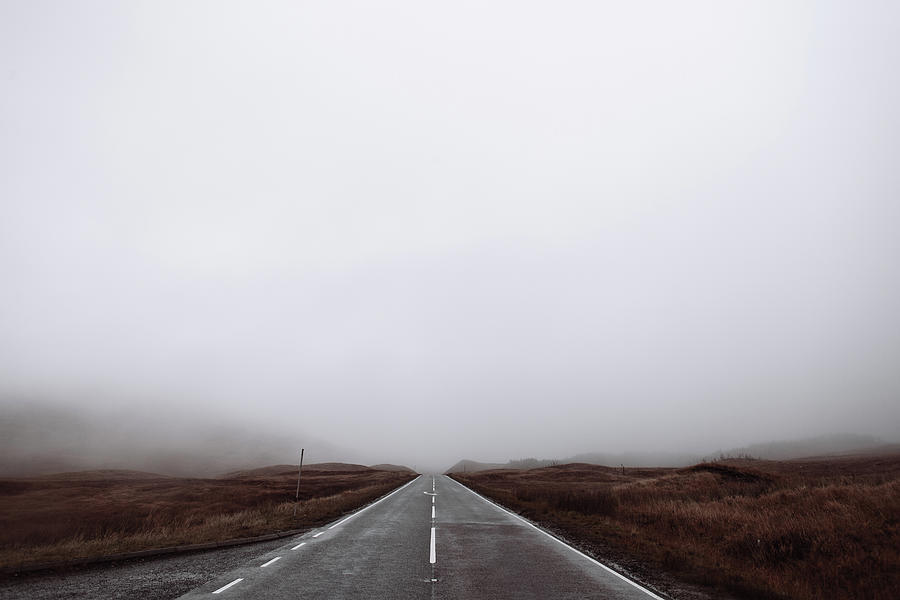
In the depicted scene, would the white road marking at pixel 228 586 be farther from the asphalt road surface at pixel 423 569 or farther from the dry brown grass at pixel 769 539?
the dry brown grass at pixel 769 539

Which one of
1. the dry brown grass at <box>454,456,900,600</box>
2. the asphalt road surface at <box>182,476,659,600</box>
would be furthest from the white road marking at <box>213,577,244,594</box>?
the dry brown grass at <box>454,456,900,600</box>

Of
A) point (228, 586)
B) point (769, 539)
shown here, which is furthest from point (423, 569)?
point (769, 539)

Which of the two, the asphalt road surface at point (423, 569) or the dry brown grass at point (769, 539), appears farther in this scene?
the dry brown grass at point (769, 539)

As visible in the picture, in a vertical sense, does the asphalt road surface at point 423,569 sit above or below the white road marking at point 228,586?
below

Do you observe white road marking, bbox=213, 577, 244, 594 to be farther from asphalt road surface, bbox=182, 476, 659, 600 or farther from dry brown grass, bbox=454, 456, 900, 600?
dry brown grass, bbox=454, 456, 900, 600

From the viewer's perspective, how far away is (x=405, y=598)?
7758 mm

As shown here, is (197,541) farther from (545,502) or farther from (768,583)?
(545,502)

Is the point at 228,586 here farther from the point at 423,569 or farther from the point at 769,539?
the point at 769,539

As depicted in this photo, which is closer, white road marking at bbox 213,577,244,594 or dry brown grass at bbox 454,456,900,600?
white road marking at bbox 213,577,244,594

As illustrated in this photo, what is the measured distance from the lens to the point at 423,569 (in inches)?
396

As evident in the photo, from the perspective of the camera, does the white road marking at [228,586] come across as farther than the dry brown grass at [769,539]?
No

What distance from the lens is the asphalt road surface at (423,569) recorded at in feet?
26.9

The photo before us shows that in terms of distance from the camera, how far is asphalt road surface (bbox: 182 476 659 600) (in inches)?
323

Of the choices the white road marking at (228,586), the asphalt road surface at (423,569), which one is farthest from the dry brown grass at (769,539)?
the white road marking at (228,586)
